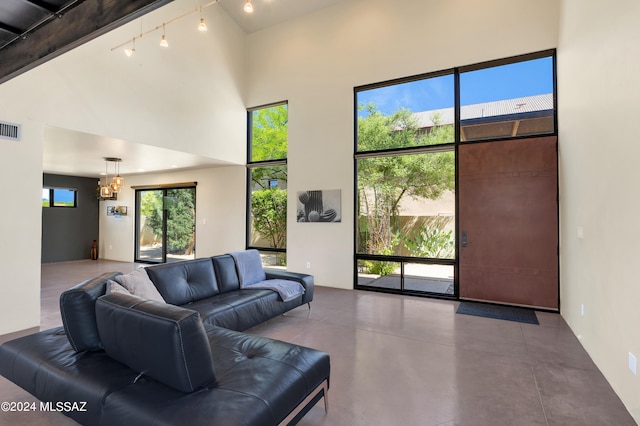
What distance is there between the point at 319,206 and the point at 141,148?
324 centimetres

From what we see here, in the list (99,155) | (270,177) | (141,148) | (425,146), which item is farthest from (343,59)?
(99,155)

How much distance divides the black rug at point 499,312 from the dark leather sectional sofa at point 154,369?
313 cm

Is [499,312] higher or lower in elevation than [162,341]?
lower

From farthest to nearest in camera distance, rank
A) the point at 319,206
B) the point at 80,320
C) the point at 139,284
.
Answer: the point at 319,206, the point at 139,284, the point at 80,320

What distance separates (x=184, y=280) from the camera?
355cm

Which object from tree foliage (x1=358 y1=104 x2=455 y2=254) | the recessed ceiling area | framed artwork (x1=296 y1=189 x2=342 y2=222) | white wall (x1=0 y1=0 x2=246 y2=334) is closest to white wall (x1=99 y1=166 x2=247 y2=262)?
white wall (x1=0 y1=0 x2=246 y2=334)

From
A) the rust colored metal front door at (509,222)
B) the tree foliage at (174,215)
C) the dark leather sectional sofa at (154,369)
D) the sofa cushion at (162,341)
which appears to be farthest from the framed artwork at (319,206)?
the sofa cushion at (162,341)

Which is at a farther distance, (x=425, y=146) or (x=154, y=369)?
(x=425, y=146)

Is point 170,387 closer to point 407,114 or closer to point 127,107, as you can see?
point 127,107

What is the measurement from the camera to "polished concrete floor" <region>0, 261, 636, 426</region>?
6.86 ft

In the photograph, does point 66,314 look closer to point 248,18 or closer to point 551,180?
point 551,180

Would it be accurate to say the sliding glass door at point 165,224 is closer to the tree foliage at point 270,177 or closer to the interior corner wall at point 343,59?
the tree foliage at point 270,177

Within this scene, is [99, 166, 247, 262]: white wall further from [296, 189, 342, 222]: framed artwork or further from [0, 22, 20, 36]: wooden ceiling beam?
[0, 22, 20, 36]: wooden ceiling beam

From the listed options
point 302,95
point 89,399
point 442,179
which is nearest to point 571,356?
point 442,179
